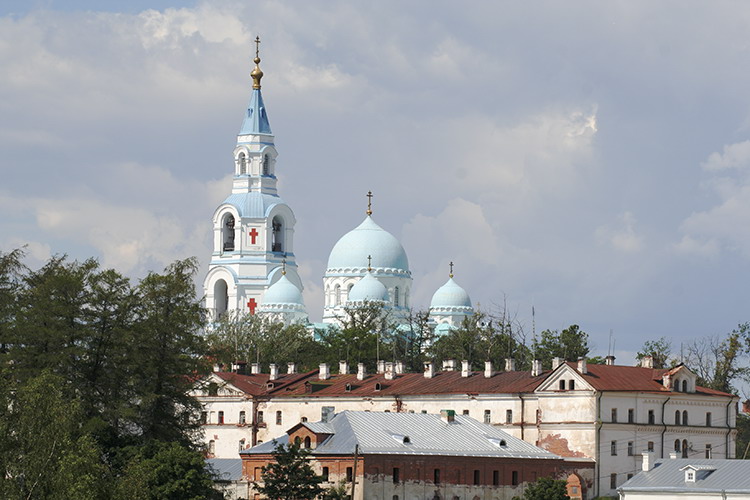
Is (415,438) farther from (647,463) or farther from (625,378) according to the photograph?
(625,378)

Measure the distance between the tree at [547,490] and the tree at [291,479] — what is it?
9.44 m

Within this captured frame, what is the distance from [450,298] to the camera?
15012cm

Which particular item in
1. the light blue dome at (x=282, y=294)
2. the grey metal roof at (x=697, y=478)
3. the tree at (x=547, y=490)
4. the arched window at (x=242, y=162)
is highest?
the arched window at (x=242, y=162)

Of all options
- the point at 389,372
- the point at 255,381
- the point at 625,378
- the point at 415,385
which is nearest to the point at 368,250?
the point at 255,381

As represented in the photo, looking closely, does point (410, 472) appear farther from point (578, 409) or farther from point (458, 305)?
point (458, 305)

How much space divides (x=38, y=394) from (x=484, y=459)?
85.5 ft

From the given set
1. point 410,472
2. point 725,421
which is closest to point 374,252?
point 725,421

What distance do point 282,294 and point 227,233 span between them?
10.1 m

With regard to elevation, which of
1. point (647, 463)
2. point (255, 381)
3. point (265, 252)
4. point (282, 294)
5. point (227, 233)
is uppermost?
point (227, 233)

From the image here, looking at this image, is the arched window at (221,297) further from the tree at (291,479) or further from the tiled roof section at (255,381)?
the tree at (291,479)

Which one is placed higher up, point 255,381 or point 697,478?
point 255,381

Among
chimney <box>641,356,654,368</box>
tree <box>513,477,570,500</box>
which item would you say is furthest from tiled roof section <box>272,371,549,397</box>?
tree <box>513,477,570,500</box>

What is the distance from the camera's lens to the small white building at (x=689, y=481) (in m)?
66.9

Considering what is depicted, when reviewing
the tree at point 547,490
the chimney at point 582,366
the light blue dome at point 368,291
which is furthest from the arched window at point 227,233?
the tree at point 547,490
